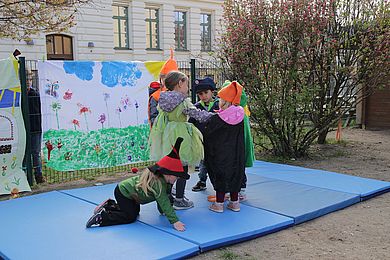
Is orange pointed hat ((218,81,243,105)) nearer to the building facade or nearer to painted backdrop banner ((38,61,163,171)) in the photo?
painted backdrop banner ((38,61,163,171))

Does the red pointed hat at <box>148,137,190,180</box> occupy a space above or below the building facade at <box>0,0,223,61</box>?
below

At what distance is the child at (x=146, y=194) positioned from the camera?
450 centimetres

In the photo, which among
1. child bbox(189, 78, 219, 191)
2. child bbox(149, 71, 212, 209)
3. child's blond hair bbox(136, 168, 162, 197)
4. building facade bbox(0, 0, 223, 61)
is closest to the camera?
child's blond hair bbox(136, 168, 162, 197)

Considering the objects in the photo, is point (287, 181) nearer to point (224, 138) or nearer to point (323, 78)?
point (224, 138)

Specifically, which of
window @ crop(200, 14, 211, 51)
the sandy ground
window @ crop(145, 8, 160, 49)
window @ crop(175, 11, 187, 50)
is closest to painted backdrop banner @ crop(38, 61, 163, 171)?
the sandy ground

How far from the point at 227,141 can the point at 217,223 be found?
3.08ft

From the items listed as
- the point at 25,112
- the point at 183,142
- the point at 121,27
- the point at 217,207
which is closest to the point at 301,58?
the point at 217,207

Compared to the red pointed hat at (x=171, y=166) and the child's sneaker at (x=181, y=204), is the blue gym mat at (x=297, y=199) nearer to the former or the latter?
the child's sneaker at (x=181, y=204)

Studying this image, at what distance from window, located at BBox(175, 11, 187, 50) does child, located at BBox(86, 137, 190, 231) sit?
→ 24408 millimetres

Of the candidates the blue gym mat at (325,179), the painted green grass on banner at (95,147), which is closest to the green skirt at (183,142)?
the blue gym mat at (325,179)

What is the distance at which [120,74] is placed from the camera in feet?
Answer: 25.2

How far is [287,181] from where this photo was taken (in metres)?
6.66

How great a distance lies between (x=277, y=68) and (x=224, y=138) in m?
3.75

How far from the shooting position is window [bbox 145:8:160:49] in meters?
27.1
